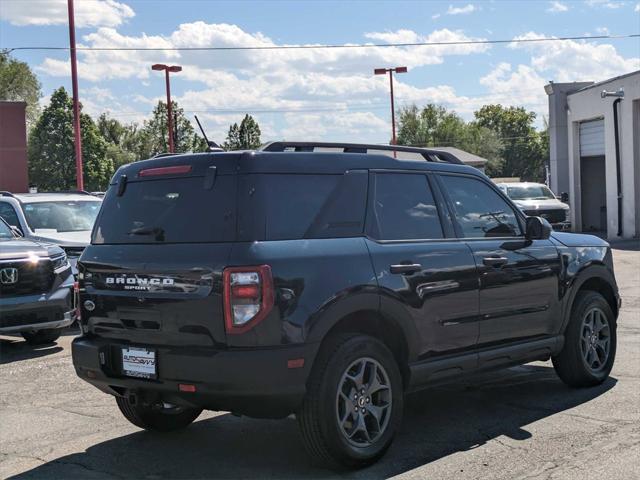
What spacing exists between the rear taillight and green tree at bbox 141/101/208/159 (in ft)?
197

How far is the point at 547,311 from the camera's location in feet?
21.3

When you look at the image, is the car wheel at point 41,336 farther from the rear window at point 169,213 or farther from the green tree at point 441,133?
the green tree at point 441,133

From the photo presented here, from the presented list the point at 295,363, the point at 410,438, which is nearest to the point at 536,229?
the point at 410,438

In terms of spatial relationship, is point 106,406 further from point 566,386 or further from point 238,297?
point 566,386

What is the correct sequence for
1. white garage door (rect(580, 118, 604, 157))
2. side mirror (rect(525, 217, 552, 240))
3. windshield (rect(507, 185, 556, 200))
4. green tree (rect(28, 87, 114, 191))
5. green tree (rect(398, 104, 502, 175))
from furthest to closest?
green tree (rect(398, 104, 502, 175))
green tree (rect(28, 87, 114, 191))
white garage door (rect(580, 118, 604, 157))
windshield (rect(507, 185, 556, 200))
side mirror (rect(525, 217, 552, 240))

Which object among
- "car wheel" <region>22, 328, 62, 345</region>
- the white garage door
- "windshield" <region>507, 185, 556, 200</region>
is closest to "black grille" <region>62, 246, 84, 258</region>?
"car wheel" <region>22, 328, 62, 345</region>

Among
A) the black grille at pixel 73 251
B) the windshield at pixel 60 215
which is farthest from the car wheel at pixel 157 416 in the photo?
the windshield at pixel 60 215

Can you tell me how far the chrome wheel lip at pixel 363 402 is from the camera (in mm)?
4922

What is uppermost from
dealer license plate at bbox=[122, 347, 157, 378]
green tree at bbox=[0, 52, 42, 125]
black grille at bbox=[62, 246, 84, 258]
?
green tree at bbox=[0, 52, 42, 125]

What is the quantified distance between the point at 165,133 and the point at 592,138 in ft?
166

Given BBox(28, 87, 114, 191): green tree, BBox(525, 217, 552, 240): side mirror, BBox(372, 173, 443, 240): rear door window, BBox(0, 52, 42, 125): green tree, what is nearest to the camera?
BBox(372, 173, 443, 240): rear door window

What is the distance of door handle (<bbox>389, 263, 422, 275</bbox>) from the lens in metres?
5.20

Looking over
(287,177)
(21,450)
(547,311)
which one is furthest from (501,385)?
(21,450)

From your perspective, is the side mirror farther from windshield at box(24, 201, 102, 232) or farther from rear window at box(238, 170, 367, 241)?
windshield at box(24, 201, 102, 232)
